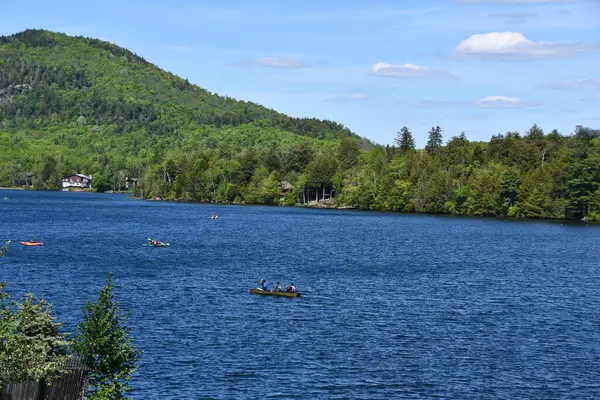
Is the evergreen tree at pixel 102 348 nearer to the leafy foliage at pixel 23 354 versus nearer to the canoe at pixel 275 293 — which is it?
the leafy foliage at pixel 23 354

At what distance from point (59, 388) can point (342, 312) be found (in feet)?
147

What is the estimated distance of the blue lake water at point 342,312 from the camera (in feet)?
195

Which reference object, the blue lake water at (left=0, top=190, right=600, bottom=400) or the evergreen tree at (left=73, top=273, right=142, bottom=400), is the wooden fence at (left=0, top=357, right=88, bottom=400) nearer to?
the evergreen tree at (left=73, top=273, right=142, bottom=400)

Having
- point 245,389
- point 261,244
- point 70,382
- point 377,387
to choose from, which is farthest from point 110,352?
point 261,244

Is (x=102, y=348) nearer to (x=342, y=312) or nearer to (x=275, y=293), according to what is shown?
(x=342, y=312)

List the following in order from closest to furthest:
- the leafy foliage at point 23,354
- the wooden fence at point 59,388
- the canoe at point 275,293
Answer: the leafy foliage at point 23,354 < the wooden fence at point 59,388 < the canoe at point 275,293

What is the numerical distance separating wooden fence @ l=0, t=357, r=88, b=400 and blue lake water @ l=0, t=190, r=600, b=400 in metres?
13.1

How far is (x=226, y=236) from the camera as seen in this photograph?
6452 inches

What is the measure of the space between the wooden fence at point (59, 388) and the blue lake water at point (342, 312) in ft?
43.1

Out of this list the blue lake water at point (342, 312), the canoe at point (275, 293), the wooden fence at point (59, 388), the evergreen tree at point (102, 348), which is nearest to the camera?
the wooden fence at point (59, 388)

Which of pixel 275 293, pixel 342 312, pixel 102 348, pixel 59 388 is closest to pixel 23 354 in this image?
pixel 59 388

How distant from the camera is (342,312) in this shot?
82812 millimetres

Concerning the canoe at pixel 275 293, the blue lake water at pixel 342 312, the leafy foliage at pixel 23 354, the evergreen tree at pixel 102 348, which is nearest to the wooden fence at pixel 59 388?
the evergreen tree at pixel 102 348

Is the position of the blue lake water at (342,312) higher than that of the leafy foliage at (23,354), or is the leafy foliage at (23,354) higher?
the leafy foliage at (23,354)
